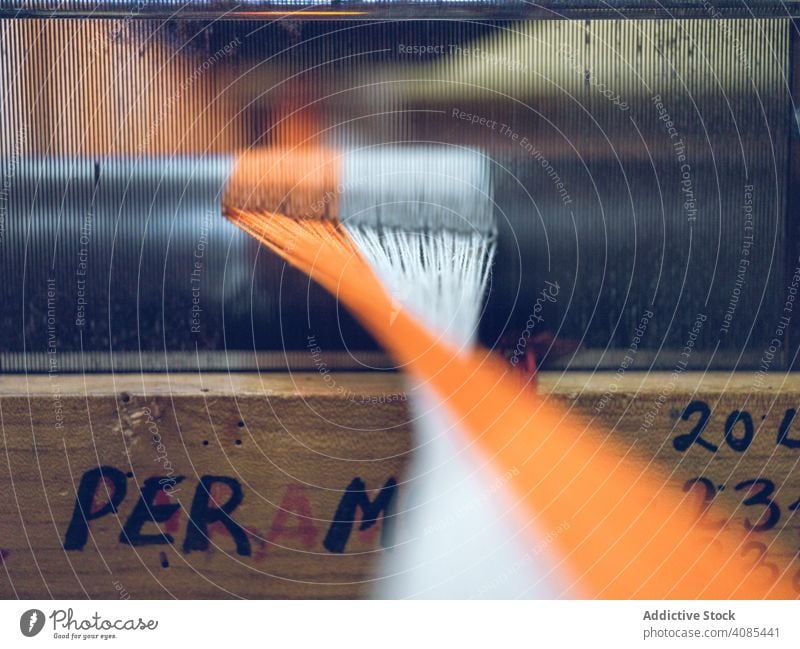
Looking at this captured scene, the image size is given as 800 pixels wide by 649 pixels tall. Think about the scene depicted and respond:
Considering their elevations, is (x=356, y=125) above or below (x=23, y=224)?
above

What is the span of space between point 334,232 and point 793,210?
0.60 m

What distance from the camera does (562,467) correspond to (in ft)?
4.04

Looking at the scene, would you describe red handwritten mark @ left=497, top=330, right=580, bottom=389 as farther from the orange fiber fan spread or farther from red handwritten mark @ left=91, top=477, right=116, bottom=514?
red handwritten mark @ left=91, top=477, right=116, bottom=514

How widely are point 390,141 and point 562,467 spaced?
1.56 ft

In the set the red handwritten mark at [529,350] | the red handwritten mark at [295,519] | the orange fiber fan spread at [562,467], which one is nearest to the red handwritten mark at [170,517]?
the red handwritten mark at [295,519]

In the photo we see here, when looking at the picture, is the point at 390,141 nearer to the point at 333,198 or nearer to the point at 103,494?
the point at 333,198

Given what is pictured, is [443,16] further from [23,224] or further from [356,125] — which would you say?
[23,224]

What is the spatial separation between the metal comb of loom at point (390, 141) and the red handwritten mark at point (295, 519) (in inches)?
6.7

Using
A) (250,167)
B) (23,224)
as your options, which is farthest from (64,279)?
(250,167)

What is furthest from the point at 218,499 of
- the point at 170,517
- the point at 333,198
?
the point at 333,198

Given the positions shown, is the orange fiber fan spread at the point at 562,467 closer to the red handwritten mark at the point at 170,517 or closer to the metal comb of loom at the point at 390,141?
the metal comb of loom at the point at 390,141

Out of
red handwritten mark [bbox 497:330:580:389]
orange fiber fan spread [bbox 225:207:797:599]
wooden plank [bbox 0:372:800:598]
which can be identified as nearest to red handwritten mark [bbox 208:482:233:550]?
wooden plank [bbox 0:372:800:598]

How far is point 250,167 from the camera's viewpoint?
120 cm

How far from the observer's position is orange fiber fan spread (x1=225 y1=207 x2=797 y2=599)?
1.21 m
